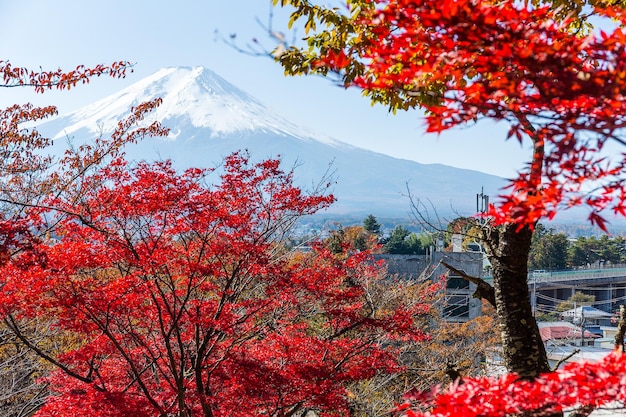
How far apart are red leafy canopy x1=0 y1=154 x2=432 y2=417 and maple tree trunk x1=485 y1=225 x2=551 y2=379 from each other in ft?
8.78

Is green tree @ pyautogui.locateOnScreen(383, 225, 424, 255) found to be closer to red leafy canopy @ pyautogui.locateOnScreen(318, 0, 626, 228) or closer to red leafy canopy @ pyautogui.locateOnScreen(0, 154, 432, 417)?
red leafy canopy @ pyautogui.locateOnScreen(0, 154, 432, 417)

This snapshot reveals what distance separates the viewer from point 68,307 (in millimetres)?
5250

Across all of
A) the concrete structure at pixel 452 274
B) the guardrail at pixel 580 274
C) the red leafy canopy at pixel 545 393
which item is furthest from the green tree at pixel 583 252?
the red leafy canopy at pixel 545 393

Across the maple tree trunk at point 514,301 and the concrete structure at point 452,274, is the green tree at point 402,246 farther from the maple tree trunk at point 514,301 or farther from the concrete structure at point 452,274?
the maple tree trunk at point 514,301

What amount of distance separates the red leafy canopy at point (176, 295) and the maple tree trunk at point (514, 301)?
2.68 metres

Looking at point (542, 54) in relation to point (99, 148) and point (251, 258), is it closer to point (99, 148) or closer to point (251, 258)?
point (251, 258)

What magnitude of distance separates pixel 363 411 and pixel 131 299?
586 centimetres

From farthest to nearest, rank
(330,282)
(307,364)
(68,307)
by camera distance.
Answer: (330,282) < (307,364) < (68,307)

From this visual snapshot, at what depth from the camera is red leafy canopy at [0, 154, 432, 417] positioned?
5.27 meters

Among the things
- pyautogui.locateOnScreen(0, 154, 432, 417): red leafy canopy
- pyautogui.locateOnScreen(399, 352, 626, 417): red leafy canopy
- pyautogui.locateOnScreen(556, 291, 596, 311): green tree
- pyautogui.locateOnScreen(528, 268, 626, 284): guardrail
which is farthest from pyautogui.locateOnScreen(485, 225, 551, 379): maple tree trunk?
pyautogui.locateOnScreen(556, 291, 596, 311): green tree

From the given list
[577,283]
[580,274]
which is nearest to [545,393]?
[580,274]

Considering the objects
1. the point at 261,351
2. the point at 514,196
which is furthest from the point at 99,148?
the point at 514,196

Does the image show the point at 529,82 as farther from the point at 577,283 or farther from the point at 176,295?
the point at 577,283

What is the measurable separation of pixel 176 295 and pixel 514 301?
3816 mm
